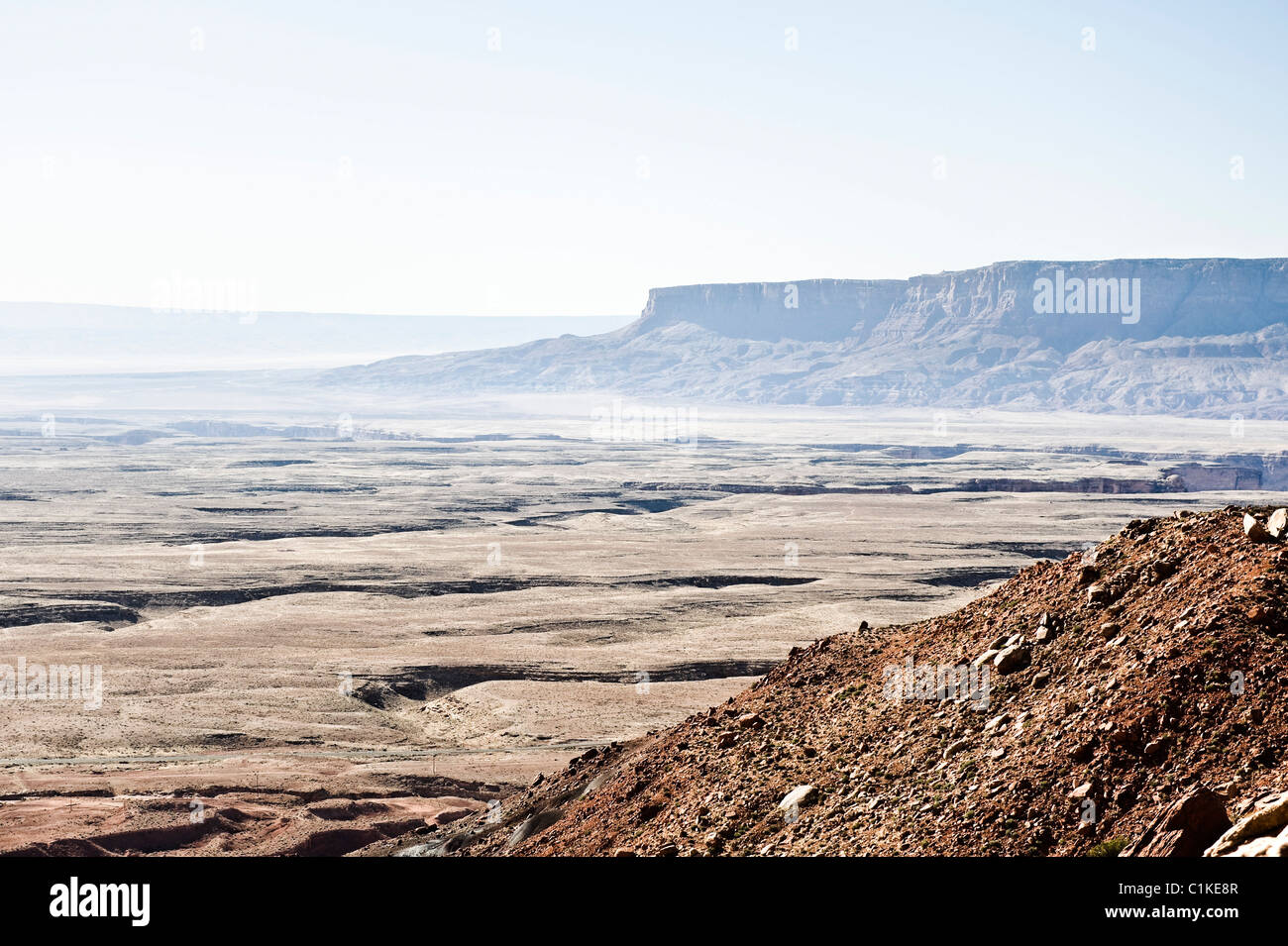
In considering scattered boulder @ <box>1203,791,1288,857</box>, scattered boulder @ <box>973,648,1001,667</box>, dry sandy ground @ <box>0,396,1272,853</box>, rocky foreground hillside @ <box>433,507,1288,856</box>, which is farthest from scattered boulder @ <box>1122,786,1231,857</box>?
dry sandy ground @ <box>0,396,1272,853</box>

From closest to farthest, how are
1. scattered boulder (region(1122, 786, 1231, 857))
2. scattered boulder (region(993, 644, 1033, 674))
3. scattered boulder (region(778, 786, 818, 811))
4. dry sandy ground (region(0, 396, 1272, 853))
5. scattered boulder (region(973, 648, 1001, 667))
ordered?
scattered boulder (region(1122, 786, 1231, 857)) < scattered boulder (region(778, 786, 818, 811)) < scattered boulder (region(993, 644, 1033, 674)) < scattered boulder (region(973, 648, 1001, 667)) < dry sandy ground (region(0, 396, 1272, 853))

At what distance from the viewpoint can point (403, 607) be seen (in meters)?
46.6

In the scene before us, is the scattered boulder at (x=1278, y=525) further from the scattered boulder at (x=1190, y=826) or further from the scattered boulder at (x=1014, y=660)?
the scattered boulder at (x=1190, y=826)

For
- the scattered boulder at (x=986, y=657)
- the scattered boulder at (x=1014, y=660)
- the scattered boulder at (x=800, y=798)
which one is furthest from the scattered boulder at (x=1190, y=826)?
the scattered boulder at (x=986, y=657)

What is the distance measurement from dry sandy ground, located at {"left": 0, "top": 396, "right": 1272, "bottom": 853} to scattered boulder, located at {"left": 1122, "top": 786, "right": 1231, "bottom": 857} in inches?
555

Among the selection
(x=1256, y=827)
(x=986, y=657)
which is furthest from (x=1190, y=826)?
(x=986, y=657)

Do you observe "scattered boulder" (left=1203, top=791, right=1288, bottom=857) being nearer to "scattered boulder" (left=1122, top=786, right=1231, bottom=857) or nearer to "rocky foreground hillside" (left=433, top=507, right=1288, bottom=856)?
"rocky foreground hillside" (left=433, top=507, right=1288, bottom=856)

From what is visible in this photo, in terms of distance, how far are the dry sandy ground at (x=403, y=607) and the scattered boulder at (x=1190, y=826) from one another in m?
14.1

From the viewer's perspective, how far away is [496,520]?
265ft

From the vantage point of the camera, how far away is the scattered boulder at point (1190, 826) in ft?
23.5

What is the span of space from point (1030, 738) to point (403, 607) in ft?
129

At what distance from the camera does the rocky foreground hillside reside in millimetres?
8156
